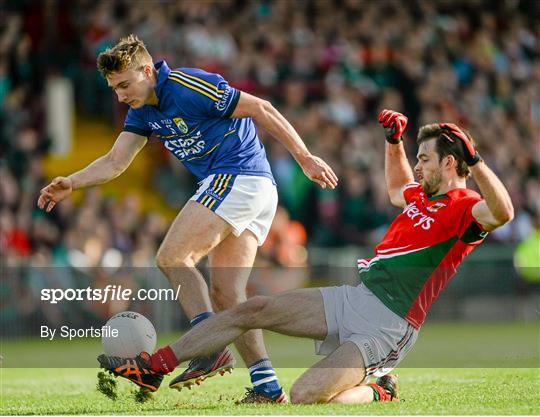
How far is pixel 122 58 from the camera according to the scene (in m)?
8.30

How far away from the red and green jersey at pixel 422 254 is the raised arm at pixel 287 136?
2.05ft

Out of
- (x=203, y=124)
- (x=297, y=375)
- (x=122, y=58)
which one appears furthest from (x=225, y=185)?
(x=297, y=375)

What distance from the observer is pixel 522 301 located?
56.5 ft

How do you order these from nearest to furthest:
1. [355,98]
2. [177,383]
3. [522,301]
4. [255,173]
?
1. [177,383]
2. [255,173]
3. [522,301]
4. [355,98]

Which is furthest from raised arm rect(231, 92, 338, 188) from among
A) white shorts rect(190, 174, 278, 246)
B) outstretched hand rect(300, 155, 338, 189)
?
white shorts rect(190, 174, 278, 246)

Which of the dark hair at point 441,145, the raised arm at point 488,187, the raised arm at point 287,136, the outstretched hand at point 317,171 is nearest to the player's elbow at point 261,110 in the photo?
the raised arm at point 287,136

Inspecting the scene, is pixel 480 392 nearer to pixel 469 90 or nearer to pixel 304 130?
pixel 304 130

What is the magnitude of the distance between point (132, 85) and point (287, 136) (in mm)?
1171

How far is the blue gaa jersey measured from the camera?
8352 mm

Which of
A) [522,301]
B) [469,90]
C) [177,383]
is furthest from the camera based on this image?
[469,90]

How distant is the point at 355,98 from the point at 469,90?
2715mm

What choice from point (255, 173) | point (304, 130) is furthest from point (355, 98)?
point (255, 173)

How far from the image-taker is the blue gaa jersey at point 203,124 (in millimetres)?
8352

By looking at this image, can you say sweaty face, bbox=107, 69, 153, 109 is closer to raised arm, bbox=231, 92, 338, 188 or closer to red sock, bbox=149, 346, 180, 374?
raised arm, bbox=231, 92, 338, 188
